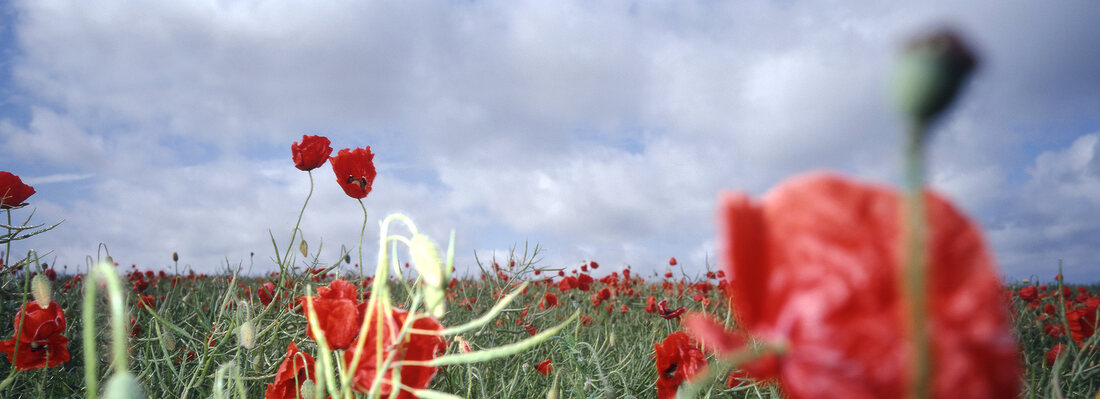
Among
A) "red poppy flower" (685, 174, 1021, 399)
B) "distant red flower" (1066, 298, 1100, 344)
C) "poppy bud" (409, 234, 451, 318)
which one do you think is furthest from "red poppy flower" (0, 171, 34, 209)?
"distant red flower" (1066, 298, 1100, 344)

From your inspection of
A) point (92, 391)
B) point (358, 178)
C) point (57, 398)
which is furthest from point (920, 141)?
point (57, 398)

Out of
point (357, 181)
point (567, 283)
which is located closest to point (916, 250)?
point (357, 181)

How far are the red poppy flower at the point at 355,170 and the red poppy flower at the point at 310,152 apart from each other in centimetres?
7

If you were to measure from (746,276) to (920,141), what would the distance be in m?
0.11

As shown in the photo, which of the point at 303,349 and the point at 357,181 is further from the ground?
the point at 357,181

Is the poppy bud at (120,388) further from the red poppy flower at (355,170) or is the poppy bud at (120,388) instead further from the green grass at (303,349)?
the red poppy flower at (355,170)

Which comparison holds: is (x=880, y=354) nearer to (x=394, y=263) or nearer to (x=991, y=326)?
(x=991, y=326)

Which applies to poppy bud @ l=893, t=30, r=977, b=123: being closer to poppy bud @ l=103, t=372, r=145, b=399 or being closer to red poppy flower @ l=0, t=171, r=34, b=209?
poppy bud @ l=103, t=372, r=145, b=399

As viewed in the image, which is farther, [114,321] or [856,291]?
[114,321]

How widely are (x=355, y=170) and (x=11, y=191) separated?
96 cm

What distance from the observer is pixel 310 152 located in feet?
6.17

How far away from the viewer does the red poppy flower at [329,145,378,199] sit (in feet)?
5.74

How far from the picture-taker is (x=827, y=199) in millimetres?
291

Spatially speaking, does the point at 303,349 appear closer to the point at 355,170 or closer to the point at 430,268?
the point at 355,170
